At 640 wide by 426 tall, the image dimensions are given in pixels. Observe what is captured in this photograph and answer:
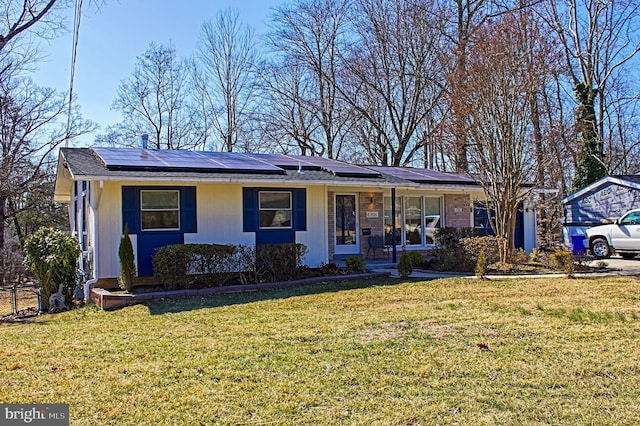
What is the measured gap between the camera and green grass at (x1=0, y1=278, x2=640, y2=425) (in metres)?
3.67

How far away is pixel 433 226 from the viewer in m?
16.5

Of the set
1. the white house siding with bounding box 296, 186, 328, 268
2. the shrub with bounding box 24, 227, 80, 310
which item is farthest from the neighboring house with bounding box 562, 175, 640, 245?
the shrub with bounding box 24, 227, 80, 310

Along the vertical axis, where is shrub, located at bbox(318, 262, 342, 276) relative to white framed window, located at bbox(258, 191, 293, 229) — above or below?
below

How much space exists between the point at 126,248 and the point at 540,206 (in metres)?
13.2

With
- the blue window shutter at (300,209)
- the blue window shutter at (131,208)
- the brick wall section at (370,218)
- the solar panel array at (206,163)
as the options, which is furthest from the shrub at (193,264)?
the brick wall section at (370,218)

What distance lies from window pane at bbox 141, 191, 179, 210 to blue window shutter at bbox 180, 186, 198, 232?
0.16m

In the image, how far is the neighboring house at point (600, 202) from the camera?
17828 millimetres

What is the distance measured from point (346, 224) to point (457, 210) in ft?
13.3

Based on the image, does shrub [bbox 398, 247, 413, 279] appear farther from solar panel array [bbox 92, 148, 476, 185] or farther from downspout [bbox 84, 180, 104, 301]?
downspout [bbox 84, 180, 104, 301]

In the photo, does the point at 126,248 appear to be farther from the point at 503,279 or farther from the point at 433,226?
the point at 433,226

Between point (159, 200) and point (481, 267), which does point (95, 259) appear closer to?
point (159, 200)

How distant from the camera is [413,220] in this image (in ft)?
53.5

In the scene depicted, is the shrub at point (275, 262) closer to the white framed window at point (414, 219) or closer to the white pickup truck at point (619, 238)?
the white framed window at point (414, 219)

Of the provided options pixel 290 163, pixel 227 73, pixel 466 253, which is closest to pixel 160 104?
pixel 227 73
